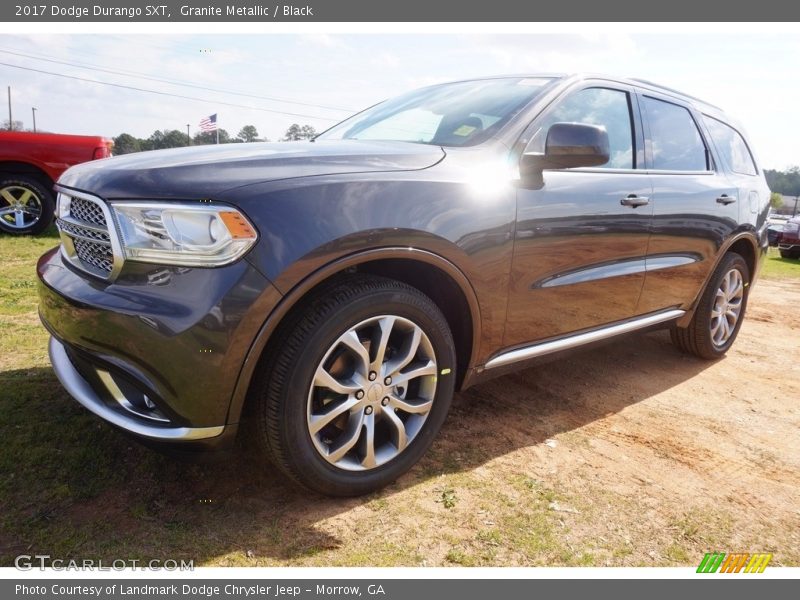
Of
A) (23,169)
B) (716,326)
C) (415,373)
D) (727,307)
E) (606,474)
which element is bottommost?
(606,474)

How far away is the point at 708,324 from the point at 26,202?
8.31 metres

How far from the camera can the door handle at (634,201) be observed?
3.19 meters

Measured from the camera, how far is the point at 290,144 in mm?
2609

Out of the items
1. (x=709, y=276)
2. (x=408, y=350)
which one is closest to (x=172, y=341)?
(x=408, y=350)

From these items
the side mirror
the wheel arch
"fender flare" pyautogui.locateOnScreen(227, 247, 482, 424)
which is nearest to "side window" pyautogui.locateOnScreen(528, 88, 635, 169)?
the side mirror

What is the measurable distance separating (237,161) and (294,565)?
141cm

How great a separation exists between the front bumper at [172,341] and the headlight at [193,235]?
42 mm

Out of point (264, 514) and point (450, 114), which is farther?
point (450, 114)

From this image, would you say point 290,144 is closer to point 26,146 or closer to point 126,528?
point 126,528

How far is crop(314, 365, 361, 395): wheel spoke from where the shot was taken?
2115mm

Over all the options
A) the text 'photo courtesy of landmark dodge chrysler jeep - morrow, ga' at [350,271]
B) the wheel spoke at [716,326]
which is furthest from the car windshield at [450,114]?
the wheel spoke at [716,326]

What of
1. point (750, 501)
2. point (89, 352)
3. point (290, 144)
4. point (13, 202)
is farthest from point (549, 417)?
point (13, 202)

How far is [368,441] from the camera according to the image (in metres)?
2.29

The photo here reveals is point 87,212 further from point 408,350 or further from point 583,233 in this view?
point 583,233
